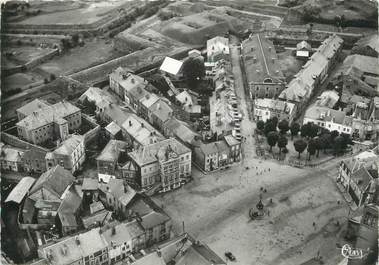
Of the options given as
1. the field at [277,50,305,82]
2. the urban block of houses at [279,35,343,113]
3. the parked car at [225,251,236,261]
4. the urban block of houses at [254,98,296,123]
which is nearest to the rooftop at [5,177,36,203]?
the parked car at [225,251,236,261]

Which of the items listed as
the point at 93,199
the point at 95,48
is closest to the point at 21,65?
the point at 95,48

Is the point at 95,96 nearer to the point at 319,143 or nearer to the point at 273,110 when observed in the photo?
the point at 273,110

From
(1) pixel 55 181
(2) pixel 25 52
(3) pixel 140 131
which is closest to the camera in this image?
(1) pixel 55 181

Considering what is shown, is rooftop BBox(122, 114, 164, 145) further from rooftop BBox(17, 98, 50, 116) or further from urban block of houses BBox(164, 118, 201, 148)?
rooftop BBox(17, 98, 50, 116)

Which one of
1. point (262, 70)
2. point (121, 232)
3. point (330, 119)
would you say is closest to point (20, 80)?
point (262, 70)

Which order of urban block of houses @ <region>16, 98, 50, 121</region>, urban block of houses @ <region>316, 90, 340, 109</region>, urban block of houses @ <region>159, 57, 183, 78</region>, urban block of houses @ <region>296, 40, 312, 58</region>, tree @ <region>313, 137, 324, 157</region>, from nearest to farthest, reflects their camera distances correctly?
1. tree @ <region>313, 137, 324, 157</region>
2. urban block of houses @ <region>16, 98, 50, 121</region>
3. urban block of houses @ <region>316, 90, 340, 109</region>
4. urban block of houses @ <region>159, 57, 183, 78</region>
5. urban block of houses @ <region>296, 40, 312, 58</region>

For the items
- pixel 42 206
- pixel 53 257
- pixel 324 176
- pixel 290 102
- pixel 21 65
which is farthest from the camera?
pixel 21 65

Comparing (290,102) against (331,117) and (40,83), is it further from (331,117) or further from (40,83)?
(40,83)
